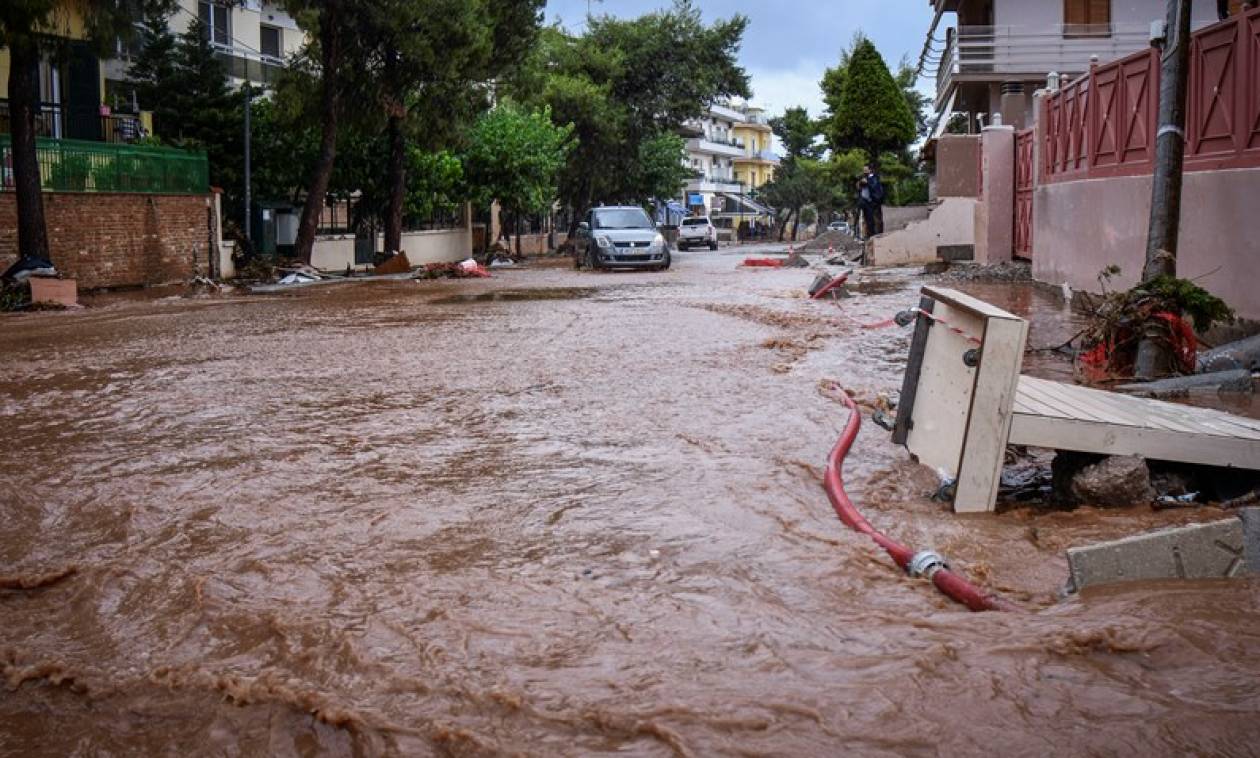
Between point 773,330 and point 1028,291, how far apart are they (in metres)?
6.37

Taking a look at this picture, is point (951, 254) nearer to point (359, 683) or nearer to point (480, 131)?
point (480, 131)

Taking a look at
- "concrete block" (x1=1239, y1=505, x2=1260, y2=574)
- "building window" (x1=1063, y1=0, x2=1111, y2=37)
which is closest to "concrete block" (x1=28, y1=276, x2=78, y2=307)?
"concrete block" (x1=1239, y1=505, x2=1260, y2=574)

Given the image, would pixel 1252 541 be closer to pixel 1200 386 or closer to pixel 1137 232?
pixel 1200 386

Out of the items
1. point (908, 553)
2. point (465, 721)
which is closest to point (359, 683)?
point (465, 721)

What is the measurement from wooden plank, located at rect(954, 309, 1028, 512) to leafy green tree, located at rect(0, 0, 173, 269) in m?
18.6

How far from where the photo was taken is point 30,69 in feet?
70.0

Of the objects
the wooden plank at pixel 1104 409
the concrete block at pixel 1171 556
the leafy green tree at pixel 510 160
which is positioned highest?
the leafy green tree at pixel 510 160

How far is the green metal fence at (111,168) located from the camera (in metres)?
23.5

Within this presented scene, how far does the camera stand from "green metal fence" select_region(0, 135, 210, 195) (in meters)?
23.5

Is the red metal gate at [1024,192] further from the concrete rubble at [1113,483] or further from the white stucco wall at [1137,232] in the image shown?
the concrete rubble at [1113,483]

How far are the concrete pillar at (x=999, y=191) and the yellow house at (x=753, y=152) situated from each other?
87.8m

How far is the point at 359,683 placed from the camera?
409cm

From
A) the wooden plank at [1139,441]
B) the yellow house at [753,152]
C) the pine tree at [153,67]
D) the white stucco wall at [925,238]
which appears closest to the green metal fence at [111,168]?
the pine tree at [153,67]

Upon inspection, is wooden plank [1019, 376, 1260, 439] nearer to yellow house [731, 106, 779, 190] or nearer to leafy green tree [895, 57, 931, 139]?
leafy green tree [895, 57, 931, 139]
